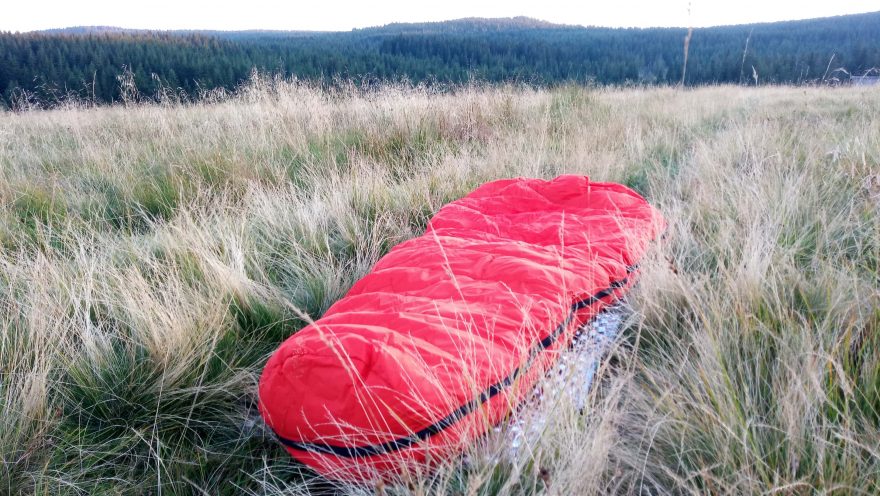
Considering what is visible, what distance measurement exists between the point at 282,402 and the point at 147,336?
70 cm

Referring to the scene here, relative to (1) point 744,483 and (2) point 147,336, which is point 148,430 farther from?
(1) point 744,483

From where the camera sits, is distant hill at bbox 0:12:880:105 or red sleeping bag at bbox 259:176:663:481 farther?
distant hill at bbox 0:12:880:105

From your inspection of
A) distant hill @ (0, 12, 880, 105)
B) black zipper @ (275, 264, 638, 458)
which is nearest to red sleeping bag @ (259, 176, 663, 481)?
black zipper @ (275, 264, 638, 458)

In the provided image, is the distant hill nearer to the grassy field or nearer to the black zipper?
the grassy field

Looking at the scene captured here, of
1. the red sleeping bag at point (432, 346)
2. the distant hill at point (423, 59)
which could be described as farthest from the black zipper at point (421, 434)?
the distant hill at point (423, 59)

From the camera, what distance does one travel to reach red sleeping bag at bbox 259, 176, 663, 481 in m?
1.05

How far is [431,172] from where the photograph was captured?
336 centimetres

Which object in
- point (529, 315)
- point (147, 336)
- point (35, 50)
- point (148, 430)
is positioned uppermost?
point (35, 50)

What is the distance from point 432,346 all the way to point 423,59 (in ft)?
161

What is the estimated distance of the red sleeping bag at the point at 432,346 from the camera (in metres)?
1.05

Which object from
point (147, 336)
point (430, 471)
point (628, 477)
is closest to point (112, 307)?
point (147, 336)

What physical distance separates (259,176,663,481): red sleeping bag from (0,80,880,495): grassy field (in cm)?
10

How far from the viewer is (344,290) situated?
2.10 meters

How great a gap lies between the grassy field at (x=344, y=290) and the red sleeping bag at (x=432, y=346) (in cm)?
10
